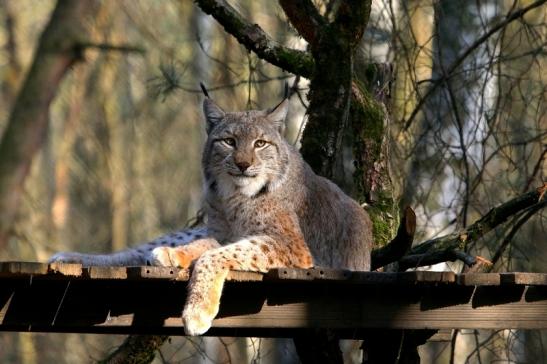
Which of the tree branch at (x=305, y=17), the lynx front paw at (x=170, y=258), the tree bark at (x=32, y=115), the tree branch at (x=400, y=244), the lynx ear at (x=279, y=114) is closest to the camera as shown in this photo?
the tree bark at (x=32, y=115)

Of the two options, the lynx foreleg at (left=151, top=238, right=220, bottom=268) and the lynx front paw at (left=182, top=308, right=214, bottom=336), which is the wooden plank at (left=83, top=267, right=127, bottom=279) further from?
the lynx foreleg at (left=151, top=238, right=220, bottom=268)

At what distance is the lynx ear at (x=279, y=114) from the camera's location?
20.9 feet

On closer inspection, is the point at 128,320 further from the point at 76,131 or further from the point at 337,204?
the point at 76,131

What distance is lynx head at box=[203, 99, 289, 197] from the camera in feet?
19.6

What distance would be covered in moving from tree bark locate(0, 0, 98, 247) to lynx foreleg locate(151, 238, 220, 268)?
1280 mm

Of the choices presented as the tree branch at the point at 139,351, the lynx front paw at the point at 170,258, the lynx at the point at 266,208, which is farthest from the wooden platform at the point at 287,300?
the tree branch at the point at 139,351

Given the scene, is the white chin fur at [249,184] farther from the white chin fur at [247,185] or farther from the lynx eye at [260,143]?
the lynx eye at [260,143]

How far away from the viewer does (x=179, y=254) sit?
531 centimetres

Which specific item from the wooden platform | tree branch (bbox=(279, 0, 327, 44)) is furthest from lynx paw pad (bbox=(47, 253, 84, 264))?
tree branch (bbox=(279, 0, 327, 44))

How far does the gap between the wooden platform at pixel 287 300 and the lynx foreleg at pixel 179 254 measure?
0.13 meters

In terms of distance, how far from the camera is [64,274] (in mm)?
4547

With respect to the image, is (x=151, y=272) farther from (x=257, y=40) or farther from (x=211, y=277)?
(x=257, y=40)

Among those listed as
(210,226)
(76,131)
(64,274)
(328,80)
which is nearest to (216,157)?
(210,226)

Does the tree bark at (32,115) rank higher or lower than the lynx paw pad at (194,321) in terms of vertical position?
higher
